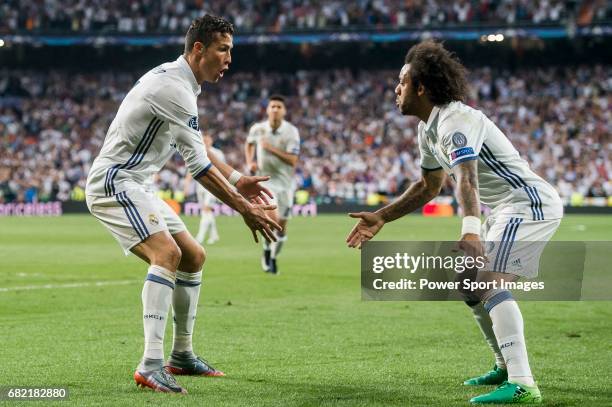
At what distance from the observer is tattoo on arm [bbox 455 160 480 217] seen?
239 inches

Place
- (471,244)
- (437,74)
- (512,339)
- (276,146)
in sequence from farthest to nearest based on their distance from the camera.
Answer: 1. (276,146)
2. (437,74)
3. (512,339)
4. (471,244)

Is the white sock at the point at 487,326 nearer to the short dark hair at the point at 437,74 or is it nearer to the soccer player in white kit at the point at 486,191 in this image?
the soccer player in white kit at the point at 486,191

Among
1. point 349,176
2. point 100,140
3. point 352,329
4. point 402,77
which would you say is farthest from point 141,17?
point 402,77

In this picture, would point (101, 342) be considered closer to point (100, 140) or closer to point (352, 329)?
point (352, 329)

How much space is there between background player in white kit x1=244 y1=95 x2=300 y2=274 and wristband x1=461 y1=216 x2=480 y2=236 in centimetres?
1155

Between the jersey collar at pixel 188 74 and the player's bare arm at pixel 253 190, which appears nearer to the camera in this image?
the player's bare arm at pixel 253 190

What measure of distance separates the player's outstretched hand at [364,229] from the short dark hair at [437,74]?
89 cm

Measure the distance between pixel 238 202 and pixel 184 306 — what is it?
1.22 m

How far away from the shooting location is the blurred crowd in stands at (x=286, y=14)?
156ft

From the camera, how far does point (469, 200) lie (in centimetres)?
607

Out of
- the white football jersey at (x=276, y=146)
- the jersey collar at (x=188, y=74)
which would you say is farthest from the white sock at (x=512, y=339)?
the white football jersey at (x=276, y=146)

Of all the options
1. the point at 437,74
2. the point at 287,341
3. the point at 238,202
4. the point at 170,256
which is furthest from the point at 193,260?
the point at 437,74

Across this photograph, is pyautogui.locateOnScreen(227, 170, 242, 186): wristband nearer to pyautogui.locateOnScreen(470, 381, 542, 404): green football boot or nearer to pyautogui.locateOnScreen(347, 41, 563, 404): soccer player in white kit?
pyautogui.locateOnScreen(347, 41, 563, 404): soccer player in white kit

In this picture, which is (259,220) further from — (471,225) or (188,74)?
(471,225)
